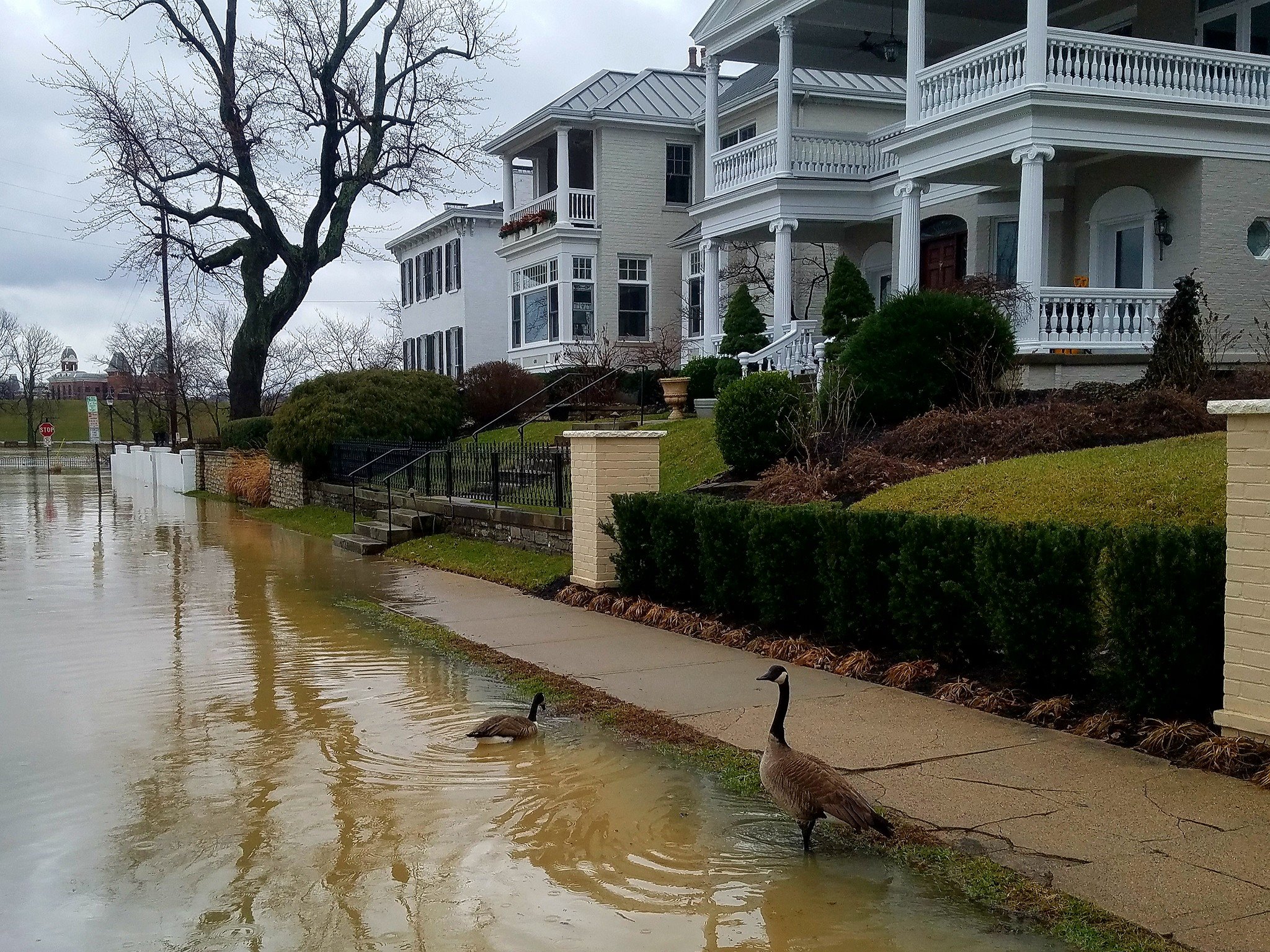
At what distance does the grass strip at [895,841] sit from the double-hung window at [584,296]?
24.7m

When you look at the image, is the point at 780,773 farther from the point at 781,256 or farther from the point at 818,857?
the point at 781,256

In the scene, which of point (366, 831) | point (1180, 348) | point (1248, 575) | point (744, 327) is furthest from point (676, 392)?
point (366, 831)

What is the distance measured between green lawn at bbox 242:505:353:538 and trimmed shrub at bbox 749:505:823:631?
12478mm

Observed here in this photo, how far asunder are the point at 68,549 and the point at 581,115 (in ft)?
64.2

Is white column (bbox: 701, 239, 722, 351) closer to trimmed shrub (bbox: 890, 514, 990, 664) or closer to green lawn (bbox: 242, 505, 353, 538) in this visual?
green lawn (bbox: 242, 505, 353, 538)

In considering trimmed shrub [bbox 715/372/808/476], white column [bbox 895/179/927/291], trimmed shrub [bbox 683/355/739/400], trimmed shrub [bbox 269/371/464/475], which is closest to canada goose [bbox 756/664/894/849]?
trimmed shrub [bbox 715/372/808/476]

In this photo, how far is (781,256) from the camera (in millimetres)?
24359

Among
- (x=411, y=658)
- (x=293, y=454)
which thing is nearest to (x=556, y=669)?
(x=411, y=658)

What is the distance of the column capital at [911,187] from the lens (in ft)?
68.6

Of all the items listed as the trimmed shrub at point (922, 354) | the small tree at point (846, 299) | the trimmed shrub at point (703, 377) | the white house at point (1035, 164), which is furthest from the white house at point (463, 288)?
the trimmed shrub at point (922, 354)

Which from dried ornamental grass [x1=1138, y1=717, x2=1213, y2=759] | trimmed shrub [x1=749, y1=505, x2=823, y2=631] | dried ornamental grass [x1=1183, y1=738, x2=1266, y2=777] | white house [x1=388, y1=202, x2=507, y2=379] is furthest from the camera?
white house [x1=388, y1=202, x2=507, y2=379]

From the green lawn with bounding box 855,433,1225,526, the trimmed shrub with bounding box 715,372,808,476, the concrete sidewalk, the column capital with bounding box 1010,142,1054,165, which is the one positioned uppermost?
the column capital with bounding box 1010,142,1054,165

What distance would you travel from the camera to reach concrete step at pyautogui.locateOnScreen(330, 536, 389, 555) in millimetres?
18203

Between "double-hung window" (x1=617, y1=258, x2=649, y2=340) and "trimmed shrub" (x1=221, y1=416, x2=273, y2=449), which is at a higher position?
"double-hung window" (x1=617, y1=258, x2=649, y2=340)
